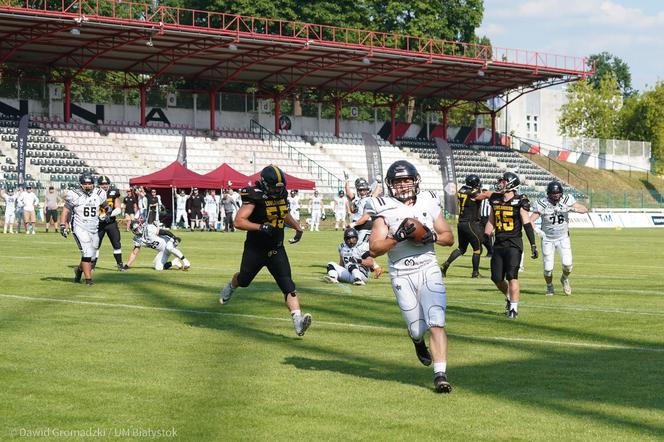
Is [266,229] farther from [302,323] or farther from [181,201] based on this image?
[181,201]

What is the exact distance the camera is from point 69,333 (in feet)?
43.0

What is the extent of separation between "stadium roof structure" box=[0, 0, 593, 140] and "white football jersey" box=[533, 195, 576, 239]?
38551mm

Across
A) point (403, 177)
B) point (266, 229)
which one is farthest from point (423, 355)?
point (266, 229)

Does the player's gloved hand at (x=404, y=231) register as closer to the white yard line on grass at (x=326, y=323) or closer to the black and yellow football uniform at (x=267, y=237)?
the white yard line on grass at (x=326, y=323)

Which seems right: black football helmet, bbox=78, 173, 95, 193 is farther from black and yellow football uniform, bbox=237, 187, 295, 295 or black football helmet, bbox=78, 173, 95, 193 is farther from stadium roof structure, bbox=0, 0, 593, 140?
stadium roof structure, bbox=0, 0, 593, 140

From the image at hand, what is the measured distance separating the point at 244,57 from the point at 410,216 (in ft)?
Result: 180

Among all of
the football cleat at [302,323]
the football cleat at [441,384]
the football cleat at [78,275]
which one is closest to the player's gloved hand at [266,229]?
the football cleat at [302,323]

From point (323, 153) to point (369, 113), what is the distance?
29.0ft

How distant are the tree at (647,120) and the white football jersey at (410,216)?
94.1 m

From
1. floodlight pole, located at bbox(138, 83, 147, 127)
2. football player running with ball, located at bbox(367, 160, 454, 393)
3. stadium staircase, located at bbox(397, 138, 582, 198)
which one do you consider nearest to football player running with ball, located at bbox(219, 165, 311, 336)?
football player running with ball, located at bbox(367, 160, 454, 393)

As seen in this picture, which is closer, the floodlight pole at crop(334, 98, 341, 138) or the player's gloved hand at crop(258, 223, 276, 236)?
the player's gloved hand at crop(258, 223, 276, 236)

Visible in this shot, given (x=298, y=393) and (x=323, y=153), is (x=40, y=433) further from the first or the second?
(x=323, y=153)

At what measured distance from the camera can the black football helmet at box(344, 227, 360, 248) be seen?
2091cm

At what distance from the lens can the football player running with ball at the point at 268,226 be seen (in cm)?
1300
